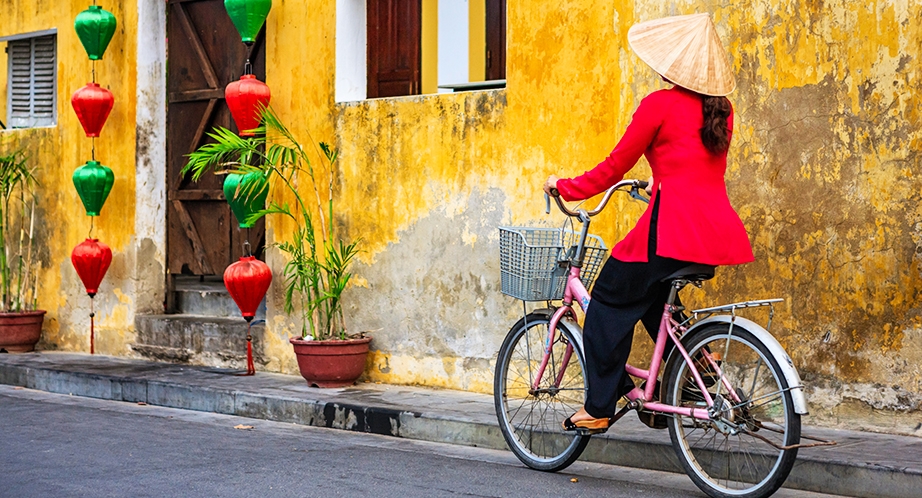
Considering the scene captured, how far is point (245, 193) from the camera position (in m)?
8.48

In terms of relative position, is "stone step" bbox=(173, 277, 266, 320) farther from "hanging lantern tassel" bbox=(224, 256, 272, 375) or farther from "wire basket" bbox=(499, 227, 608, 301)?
"wire basket" bbox=(499, 227, 608, 301)

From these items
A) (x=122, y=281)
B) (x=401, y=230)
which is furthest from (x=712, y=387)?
(x=122, y=281)

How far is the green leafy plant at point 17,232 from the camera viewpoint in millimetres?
10766

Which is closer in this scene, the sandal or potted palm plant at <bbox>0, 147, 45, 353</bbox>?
the sandal

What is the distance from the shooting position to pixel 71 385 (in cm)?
902

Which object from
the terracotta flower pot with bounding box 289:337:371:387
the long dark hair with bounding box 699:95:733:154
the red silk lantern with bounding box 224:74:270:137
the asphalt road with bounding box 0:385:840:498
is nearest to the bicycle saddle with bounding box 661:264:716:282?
the long dark hair with bounding box 699:95:733:154

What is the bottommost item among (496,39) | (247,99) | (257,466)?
(257,466)

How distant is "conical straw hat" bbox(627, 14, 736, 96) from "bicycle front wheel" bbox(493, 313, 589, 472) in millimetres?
1364

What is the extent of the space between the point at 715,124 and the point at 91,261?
6.80 metres

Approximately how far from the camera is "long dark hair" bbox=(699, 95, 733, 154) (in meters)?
4.76

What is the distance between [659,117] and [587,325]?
100 cm

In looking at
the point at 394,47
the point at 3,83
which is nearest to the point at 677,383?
the point at 394,47

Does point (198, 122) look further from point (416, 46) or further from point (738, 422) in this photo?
point (738, 422)

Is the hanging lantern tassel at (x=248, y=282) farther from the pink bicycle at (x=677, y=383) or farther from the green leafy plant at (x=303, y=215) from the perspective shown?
the pink bicycle at (x=677, y=383)
